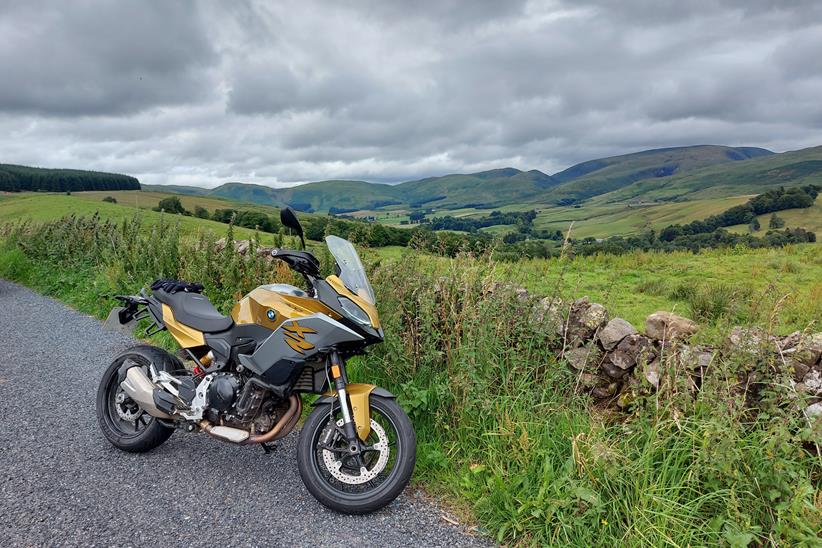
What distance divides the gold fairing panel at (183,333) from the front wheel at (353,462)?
1.26m

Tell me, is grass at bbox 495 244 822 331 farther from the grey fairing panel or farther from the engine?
the engine

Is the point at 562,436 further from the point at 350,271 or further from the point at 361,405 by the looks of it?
the point at 350,271

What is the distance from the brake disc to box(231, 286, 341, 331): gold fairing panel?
2.76ft

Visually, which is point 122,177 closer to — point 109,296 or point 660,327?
point 109,296

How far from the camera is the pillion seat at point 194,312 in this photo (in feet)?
13.4

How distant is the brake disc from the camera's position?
3.53 metres

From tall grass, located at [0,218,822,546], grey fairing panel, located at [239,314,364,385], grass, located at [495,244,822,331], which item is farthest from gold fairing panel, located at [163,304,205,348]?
grass, located at [495,244,822,331]

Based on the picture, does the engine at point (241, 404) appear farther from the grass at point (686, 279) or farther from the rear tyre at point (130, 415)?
the grass at point (686, 279)

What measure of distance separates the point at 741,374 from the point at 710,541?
4.41 ft

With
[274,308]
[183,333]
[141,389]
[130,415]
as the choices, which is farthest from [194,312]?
[130,415]

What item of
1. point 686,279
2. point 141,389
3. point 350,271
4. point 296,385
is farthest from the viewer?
point 686,279

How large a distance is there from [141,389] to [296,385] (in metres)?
1.40

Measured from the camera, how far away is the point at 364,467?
3.56 m

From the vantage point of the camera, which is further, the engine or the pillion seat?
the pillion seat
